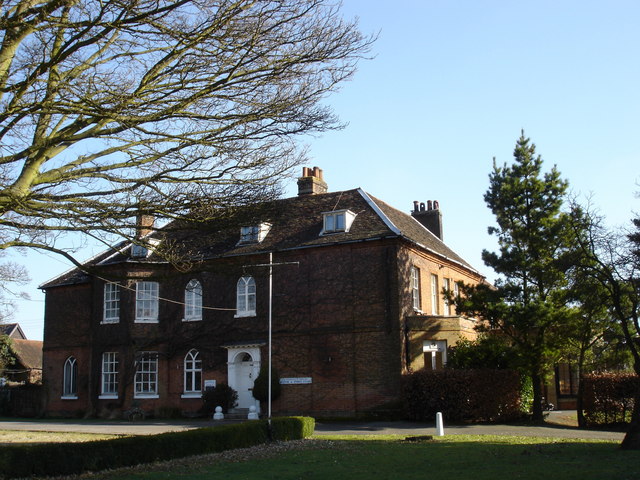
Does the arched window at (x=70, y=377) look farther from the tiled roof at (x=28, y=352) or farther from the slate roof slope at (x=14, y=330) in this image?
the slate roof slope at (x=14, y=330)

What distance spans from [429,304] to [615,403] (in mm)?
→ 9600

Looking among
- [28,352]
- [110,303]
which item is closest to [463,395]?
[110,303]

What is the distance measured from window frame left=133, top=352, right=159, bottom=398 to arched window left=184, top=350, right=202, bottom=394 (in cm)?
153

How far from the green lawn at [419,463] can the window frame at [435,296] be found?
15.7 m

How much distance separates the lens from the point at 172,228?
13.2 metres

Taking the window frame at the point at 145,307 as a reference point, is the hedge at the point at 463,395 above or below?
below

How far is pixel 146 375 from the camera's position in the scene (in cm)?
3356

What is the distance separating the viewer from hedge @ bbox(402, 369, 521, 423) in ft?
87.8

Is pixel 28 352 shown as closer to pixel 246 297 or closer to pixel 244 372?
pixel 244 372

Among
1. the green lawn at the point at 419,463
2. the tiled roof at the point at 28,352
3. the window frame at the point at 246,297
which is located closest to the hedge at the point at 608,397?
the green lawn at the point at 419,463

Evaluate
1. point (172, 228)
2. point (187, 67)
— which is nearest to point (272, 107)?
point (187, 67)

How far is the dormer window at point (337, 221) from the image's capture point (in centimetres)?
3086

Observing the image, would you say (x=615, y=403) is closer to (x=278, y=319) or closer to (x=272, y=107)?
(x=278, y=319)

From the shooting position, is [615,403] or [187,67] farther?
[615,403]
